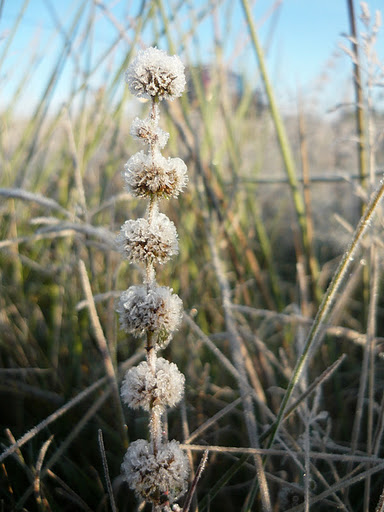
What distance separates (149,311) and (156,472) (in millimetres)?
125

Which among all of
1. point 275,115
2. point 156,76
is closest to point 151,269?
point 156,76

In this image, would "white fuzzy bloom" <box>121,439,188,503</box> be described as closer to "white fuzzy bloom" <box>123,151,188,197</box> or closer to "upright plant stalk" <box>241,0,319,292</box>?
"white fuzzy bloom" <box>123,151,188,197</box>

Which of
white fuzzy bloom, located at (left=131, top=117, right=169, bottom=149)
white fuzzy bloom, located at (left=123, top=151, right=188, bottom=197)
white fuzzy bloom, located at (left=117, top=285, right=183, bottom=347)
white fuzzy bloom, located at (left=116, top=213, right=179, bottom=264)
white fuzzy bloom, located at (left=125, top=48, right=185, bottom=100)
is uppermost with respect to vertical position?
white fuzzy bloom, located at (left=125, top=48, right=185, bottom=100)

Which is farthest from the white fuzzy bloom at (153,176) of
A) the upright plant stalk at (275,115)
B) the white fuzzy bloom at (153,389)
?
the upright plant stalk at (275,115)

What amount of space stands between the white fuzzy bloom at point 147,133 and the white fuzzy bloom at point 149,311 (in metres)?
0.11

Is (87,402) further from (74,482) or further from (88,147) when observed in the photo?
(88,147)

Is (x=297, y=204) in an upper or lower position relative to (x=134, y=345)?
upper

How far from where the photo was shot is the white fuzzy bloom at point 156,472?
13.7 inches

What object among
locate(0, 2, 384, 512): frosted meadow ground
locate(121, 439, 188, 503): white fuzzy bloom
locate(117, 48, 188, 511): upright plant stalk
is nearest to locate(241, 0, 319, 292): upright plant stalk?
locate(0, 2, 384, 512): frosted meadow ground

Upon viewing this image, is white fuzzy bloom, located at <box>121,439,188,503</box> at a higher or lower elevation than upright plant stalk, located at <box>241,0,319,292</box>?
lower

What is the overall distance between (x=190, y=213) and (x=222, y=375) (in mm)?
383

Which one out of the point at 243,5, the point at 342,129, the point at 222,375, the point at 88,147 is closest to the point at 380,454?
the point at 222,375

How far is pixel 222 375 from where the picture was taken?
875 mm

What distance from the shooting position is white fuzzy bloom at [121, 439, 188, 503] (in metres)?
0.35
